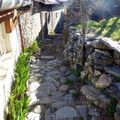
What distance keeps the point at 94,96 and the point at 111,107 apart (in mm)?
706

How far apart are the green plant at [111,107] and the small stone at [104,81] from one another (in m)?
0.51

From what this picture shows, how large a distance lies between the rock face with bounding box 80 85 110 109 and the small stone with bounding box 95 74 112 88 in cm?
22

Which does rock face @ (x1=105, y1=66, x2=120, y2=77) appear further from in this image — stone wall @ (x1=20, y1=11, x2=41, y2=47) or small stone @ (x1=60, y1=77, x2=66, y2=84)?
stone wall @ (x1=20, y1=11, x2=41, y2=47)

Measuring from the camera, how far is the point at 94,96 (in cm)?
591

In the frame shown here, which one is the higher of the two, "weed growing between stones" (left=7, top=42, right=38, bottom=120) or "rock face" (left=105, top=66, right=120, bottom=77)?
"rock face" (left=105, top=66, right=120, bottom=77)

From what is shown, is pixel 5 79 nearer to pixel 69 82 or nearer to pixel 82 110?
pixel 82 110

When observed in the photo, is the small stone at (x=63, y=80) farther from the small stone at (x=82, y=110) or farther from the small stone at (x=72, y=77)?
the small stone at (x=82, y=110)

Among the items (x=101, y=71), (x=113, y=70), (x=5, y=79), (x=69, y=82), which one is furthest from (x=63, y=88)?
(x=5, y=79)

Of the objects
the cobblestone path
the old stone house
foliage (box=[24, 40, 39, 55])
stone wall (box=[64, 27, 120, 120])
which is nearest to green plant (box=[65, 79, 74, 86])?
the cobblestone path

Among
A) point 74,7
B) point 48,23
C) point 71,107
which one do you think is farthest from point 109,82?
point 48,23

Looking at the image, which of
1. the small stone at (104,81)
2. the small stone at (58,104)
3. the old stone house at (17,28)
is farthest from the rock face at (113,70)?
the old stone house at (17,28)

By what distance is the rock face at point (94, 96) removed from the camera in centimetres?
556

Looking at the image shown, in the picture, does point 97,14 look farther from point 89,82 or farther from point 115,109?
point 115,109

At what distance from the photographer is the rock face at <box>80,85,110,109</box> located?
18.3ft
